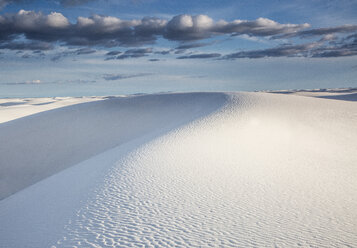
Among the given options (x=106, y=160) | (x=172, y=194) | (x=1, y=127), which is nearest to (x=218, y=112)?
(x=106, y=160)

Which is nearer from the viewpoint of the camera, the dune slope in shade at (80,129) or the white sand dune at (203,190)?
the white sand dune at (203,190)

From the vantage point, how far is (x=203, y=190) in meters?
6.62

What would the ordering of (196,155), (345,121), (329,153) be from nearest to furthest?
(196,155) → (329,153) → (345,121)

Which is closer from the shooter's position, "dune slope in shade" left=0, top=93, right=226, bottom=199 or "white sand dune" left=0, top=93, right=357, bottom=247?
"white sand dune" left=0, top=93, right=357, bottom=247

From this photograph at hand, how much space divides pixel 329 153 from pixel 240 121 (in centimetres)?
505

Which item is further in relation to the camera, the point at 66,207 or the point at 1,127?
the point at 1,127

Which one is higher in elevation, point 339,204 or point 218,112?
point 218,112

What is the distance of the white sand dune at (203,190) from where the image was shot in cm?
480

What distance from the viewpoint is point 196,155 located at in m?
9.49

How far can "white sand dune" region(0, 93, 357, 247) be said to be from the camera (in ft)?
15.8

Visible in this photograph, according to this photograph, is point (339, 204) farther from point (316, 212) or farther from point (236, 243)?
point (236, 243)

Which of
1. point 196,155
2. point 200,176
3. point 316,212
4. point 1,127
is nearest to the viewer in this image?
point 316,212

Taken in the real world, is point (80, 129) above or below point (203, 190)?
below

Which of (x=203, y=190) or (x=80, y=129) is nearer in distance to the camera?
(x=203, y=190)
